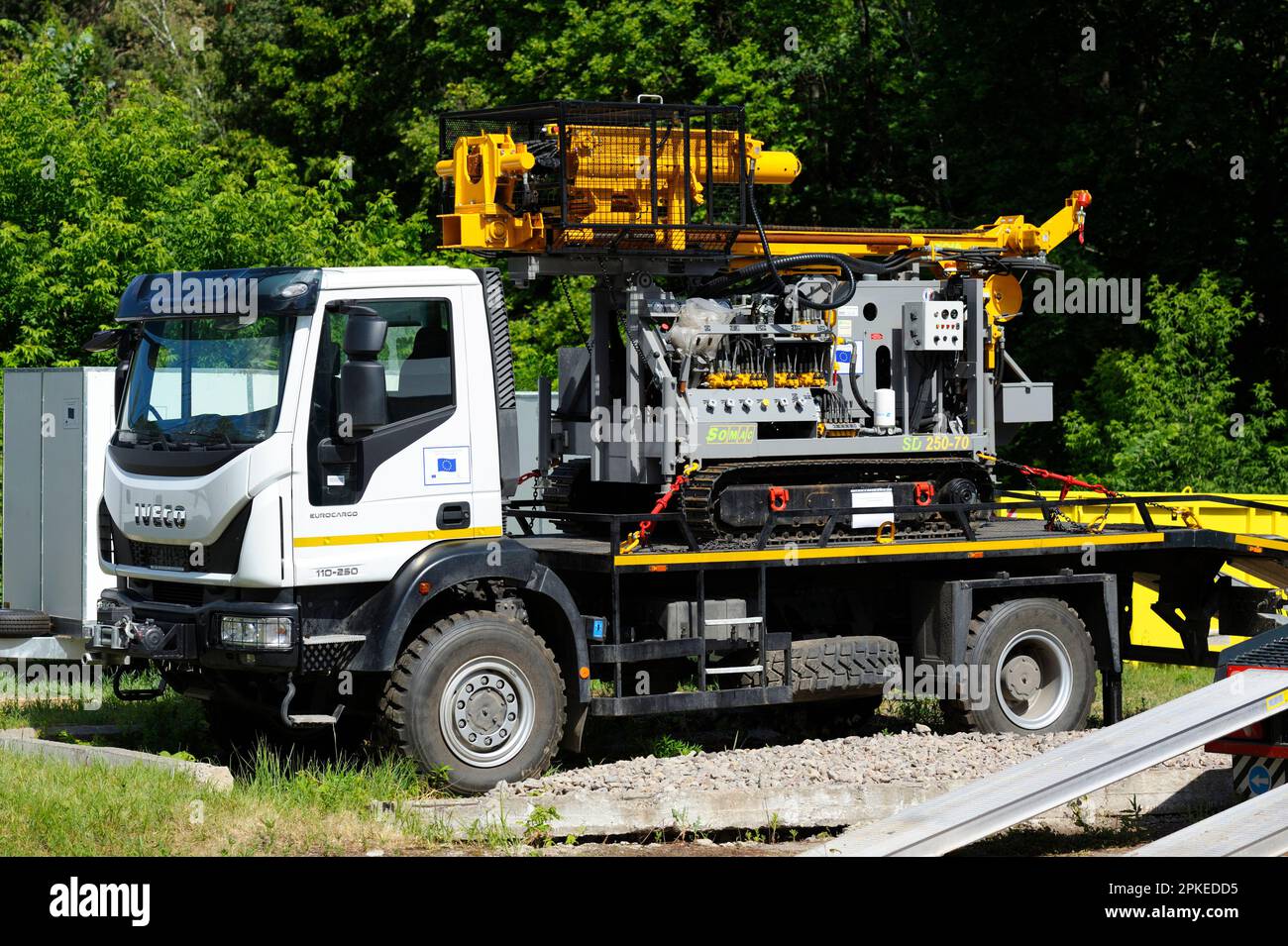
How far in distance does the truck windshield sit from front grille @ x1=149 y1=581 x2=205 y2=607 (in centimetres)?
83

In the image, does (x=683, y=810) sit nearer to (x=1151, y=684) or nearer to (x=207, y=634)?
(x=207, y=634)

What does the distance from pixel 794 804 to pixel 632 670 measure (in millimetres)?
2224

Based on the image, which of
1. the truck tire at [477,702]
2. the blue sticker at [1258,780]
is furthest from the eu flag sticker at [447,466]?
the blue sticker at [1258,780]

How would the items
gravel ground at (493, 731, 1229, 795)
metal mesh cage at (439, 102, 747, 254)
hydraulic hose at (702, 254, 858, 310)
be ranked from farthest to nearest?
hydraulic hose at (702, 254, 858, 310) → metal mesh cage at (439, 102, 747, 254) → gravel ground at (493, 731, 1229, 795)

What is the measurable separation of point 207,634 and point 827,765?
3890 mm

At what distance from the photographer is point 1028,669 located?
12820 millimetres

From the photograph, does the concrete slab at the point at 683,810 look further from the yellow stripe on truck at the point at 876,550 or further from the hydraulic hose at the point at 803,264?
the hydraulic hose at the point at 803,264

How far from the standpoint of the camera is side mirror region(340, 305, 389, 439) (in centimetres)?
962

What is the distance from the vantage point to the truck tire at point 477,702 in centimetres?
1001

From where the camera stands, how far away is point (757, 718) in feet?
45.3

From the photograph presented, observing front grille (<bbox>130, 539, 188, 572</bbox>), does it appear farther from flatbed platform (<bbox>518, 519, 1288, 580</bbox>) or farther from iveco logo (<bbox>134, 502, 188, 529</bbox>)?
flatbed platform (<bbox>518, 519, 1288, 580</bbox>)

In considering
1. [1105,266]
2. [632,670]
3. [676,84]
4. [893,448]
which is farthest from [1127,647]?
[676,84]

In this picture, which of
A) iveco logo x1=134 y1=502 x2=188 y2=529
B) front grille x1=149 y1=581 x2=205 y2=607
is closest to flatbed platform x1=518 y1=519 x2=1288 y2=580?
front grille x1=149 y1=581 x2=205 y2=607
